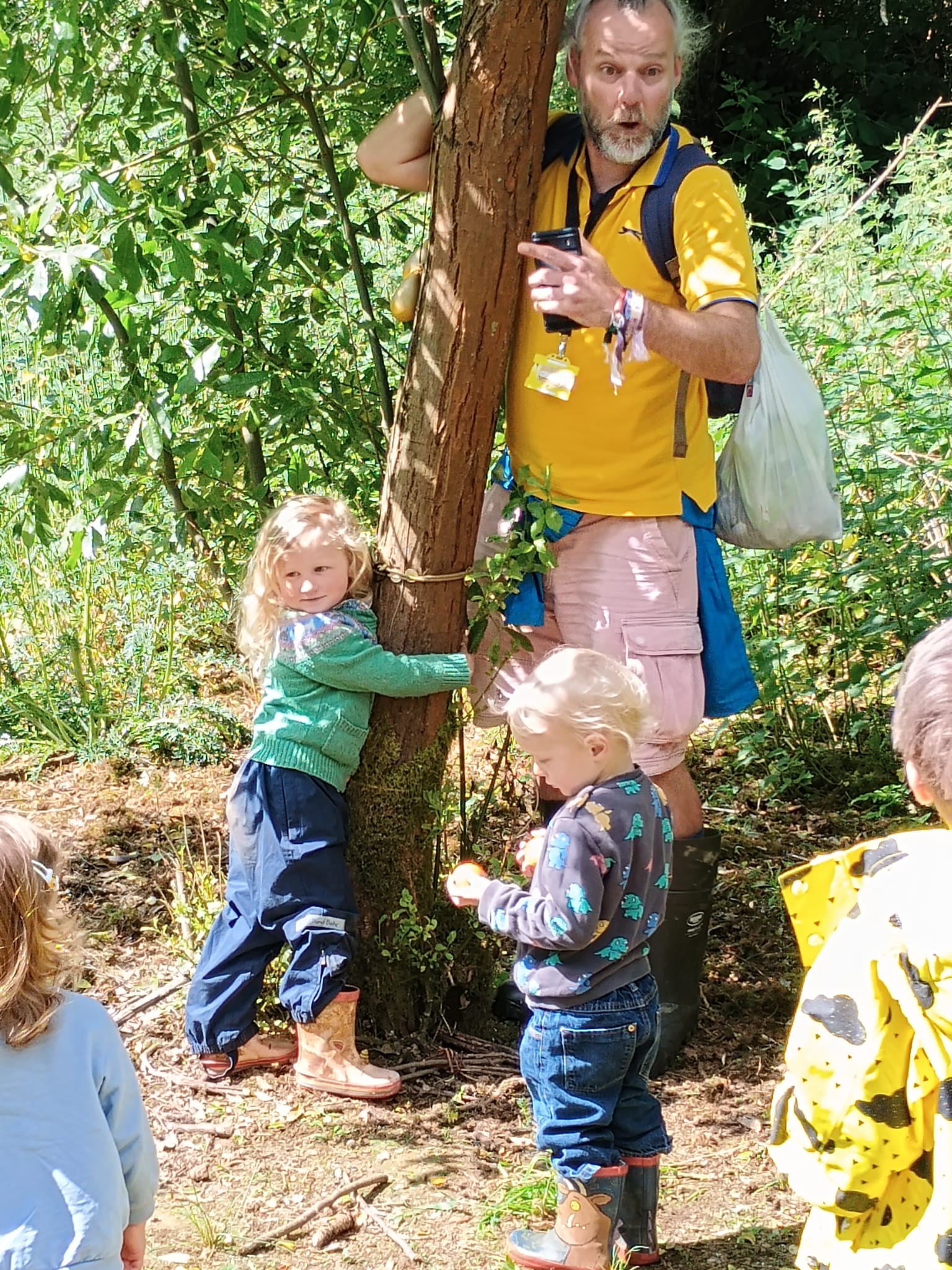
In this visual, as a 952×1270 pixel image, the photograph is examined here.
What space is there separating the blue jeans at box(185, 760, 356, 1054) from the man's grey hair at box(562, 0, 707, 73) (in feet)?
5.63

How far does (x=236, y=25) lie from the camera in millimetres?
3184

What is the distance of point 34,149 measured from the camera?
14.2ft

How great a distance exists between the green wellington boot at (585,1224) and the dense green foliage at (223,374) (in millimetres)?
1820

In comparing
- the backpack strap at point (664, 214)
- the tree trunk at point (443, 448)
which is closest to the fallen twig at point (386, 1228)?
the tree trunk at point (443, 448)

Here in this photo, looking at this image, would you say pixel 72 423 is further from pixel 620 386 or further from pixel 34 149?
pixel 620 386

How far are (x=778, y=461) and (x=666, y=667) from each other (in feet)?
1.79

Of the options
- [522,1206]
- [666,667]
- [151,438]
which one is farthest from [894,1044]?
[151,438]

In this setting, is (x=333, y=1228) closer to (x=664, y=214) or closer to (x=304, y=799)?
(x=304, y=799)

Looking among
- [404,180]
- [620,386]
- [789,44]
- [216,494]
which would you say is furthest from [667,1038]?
[789,44]

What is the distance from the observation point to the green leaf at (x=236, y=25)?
3.17 meters

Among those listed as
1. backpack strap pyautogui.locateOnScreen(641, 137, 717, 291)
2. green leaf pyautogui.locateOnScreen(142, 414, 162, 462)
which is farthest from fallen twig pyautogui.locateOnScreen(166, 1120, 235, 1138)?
backpack strap pyautogui.locateOnScreen(641, 137, 717, 291)

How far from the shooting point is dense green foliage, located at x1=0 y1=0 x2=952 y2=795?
345 cm

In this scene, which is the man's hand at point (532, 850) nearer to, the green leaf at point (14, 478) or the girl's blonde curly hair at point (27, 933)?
the girl's blonde curly hair at point (27, 933)

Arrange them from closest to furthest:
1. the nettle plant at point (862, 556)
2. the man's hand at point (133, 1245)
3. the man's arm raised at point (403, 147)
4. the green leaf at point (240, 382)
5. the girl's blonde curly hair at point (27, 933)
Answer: the girl's blonde curly hair at point (27, 933)
the man's hand at point (133, 1245)
the man's arm raised at point (403, 147)
the green leaf at point (240, 382)
the nettle plant at point (862, 556)
